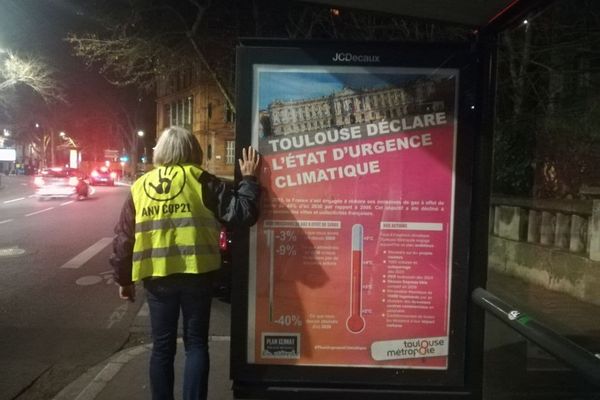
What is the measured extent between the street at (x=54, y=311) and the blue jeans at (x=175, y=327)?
1.72 meters

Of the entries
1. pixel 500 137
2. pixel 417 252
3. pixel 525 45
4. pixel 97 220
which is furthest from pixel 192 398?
pixel 97 220

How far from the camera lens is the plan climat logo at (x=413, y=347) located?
11.1ft

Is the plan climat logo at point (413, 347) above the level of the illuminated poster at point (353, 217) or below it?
below

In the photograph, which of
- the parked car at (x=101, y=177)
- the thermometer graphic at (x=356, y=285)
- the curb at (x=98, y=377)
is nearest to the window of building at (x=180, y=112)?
the parked car at (x=101, y=177)

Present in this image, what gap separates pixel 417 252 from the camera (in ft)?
11.0

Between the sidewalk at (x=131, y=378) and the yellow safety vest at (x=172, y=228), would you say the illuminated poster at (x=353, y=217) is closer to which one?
the yellow safety vest at (x=172, y=228)

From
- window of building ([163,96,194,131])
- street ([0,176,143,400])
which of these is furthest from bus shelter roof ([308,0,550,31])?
window of building ([163,96,194,131])

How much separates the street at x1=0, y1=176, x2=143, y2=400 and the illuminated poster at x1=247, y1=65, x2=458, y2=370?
8.35ft

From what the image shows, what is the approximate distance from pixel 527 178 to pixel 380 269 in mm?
7885

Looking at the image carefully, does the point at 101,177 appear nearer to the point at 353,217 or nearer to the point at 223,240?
the point at 223,240

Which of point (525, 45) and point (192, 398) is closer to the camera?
point (192, 398)

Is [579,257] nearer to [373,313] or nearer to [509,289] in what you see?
[509,289]

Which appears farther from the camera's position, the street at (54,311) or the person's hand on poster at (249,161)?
the street at (54,311)

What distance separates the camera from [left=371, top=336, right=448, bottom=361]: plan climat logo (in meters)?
3.38
